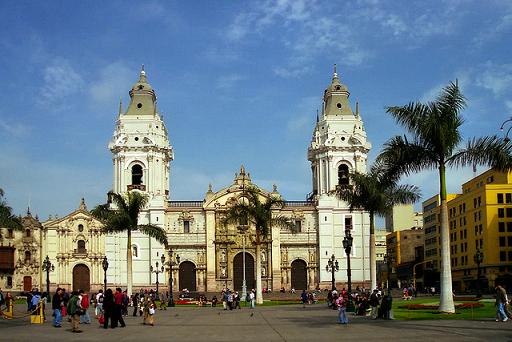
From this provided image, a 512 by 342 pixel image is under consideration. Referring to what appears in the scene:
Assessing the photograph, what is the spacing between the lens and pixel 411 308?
128ft

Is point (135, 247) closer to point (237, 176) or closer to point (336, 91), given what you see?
point (237, 176)

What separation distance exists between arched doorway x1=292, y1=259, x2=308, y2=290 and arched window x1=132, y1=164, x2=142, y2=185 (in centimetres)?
1983

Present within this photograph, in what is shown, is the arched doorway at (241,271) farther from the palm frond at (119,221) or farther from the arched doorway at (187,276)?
the palm frond at (119,221)

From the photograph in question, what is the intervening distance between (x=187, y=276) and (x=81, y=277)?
1181 cm

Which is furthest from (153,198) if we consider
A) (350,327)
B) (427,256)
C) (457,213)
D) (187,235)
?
(350,327)

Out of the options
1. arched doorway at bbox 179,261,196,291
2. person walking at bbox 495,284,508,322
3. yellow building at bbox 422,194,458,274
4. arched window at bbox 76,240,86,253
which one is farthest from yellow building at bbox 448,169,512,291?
person walking at bbox 495,284,508,322

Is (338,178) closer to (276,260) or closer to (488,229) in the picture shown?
(276,260)

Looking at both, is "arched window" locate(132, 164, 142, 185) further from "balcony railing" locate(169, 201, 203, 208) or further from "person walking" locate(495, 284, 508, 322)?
"person walking" locate(495, 284, 508, 322)

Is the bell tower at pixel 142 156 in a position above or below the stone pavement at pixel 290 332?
above

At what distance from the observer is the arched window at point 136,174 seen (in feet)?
277

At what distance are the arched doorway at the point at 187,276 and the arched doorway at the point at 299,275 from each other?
444 inches

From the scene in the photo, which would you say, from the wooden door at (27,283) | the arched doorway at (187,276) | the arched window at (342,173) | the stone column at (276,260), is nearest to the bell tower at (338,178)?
the arched window at (342,173)

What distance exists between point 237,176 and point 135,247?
45.9 feet

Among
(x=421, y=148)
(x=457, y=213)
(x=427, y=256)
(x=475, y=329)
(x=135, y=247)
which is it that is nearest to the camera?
(x=475, y=329)
